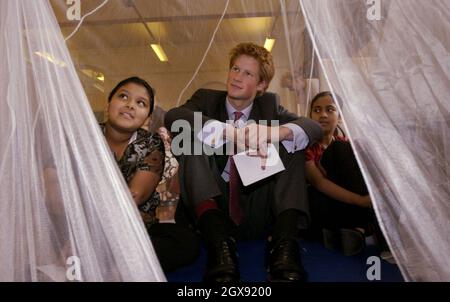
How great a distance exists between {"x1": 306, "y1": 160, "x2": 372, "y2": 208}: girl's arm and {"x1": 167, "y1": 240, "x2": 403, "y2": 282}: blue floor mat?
16cm

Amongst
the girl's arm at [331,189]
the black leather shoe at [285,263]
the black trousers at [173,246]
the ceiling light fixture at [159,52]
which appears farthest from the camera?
the ceiling light fixture at [159,52]

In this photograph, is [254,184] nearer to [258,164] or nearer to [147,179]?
[258,164]

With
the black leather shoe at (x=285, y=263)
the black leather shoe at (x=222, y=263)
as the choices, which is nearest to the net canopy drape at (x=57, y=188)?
the black leather shoe at (x=222, y=263)

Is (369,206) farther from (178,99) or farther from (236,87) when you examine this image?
(178,99)

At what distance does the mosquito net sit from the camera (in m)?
0.77

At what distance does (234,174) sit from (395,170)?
1.79ft

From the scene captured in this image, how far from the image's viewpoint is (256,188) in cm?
128

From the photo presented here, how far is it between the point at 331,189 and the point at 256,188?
30 cm

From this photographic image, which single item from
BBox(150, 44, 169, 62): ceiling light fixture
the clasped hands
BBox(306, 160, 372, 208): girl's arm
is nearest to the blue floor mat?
BBox(306, 160, 372, 208): girl's arm

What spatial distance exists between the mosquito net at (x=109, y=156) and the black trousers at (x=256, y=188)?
344mm

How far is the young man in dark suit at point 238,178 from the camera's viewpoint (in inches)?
39.4

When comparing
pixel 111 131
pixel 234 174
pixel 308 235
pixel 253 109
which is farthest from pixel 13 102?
pixel 308 235

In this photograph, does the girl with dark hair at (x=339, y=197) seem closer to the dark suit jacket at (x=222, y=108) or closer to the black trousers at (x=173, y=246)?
the dark suit jacket at (x=222, y=108)

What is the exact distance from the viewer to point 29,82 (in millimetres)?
831
